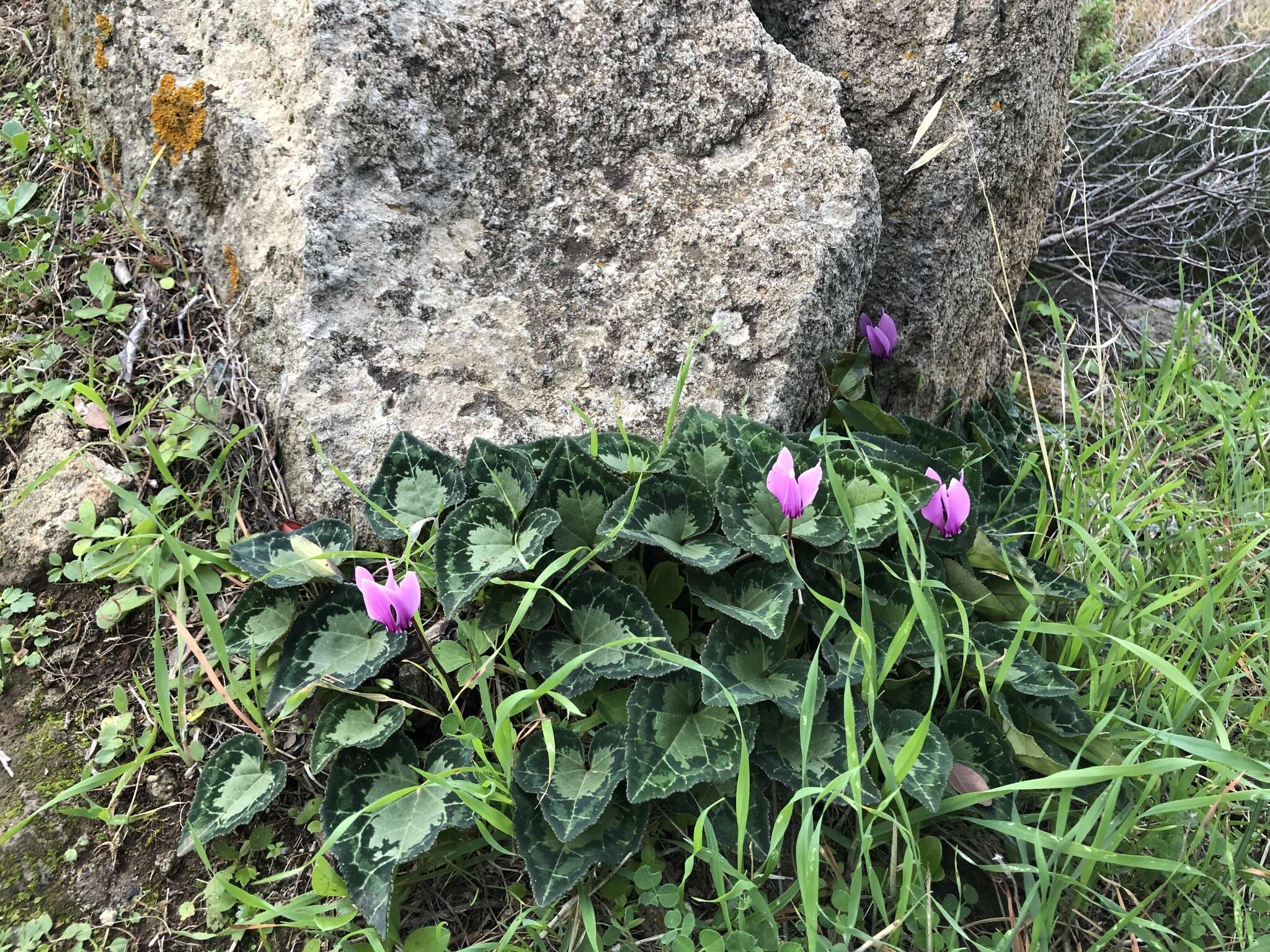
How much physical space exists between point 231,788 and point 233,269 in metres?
1.16

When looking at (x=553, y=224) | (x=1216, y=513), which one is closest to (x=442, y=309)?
(x=553, y=224)

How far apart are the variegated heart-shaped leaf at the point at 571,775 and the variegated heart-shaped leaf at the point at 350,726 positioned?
0.23m

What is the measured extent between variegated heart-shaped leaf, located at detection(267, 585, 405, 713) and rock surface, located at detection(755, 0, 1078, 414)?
1.60 metres

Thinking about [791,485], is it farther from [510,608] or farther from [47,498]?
[47,498]

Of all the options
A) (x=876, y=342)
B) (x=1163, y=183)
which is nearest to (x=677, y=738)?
(x=876, y=342)

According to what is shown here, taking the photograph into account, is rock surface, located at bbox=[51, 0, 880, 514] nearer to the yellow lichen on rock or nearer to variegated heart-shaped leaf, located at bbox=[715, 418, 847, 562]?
the yellow lichen on rock

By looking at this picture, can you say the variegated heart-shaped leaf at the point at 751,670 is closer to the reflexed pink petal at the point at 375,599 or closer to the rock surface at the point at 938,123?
the reflexed pink petal at the point at 375,599

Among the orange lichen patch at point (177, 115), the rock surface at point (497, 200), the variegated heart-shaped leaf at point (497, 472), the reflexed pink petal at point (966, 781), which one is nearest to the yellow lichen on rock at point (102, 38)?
the rock surface at point (497, 200)

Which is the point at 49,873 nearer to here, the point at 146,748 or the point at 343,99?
the point at 146,748

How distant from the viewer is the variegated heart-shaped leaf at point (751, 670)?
1.51 meters

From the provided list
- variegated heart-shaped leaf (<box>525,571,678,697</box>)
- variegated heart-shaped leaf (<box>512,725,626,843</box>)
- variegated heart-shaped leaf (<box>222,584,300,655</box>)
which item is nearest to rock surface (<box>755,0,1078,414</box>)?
variegated heart-shaped leaf (<box>525,571,678,697</box>)

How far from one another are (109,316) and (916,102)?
6.90 ft

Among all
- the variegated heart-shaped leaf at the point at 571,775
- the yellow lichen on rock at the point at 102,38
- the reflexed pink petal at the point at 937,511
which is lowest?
the variegated heart-shaped leaf at the point at 571,775

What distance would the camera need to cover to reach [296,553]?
1701 millimetres
